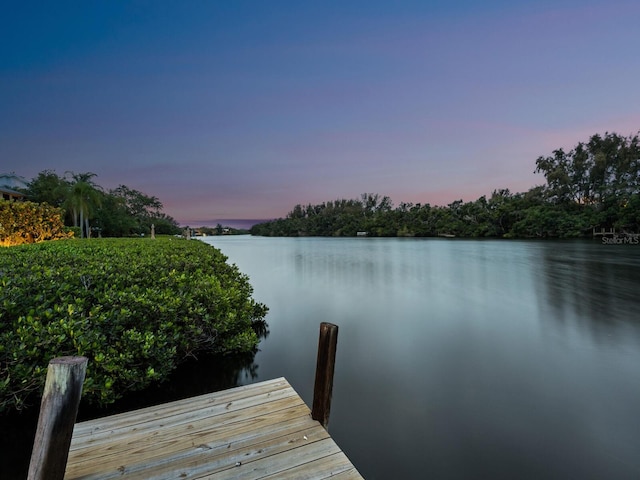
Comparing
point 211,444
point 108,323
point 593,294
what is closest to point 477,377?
point 211,444

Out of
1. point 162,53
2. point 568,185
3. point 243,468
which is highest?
point 162,53

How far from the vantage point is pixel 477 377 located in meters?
3.46

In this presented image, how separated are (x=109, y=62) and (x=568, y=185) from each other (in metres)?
50.8

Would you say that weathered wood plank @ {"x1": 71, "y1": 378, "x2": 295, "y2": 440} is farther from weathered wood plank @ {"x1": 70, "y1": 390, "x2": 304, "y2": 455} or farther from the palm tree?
the palm tree

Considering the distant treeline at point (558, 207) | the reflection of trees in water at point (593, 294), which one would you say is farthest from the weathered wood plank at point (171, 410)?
the distant treeline at point (558, 207)

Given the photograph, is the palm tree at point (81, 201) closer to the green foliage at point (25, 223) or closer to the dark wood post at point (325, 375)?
the green foliage at point (25, 223)

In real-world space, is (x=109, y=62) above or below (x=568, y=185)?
above

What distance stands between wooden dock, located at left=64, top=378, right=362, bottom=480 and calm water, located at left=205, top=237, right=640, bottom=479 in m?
0.83

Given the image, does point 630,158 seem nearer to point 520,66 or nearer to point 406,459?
point 520,66

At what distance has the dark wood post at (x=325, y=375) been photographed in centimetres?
191

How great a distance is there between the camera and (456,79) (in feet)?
59.0

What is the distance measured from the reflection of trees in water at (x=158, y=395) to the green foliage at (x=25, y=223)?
13191 mm

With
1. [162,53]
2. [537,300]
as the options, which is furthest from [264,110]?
[537,300]

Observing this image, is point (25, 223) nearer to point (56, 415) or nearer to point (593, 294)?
point (56, 415)
